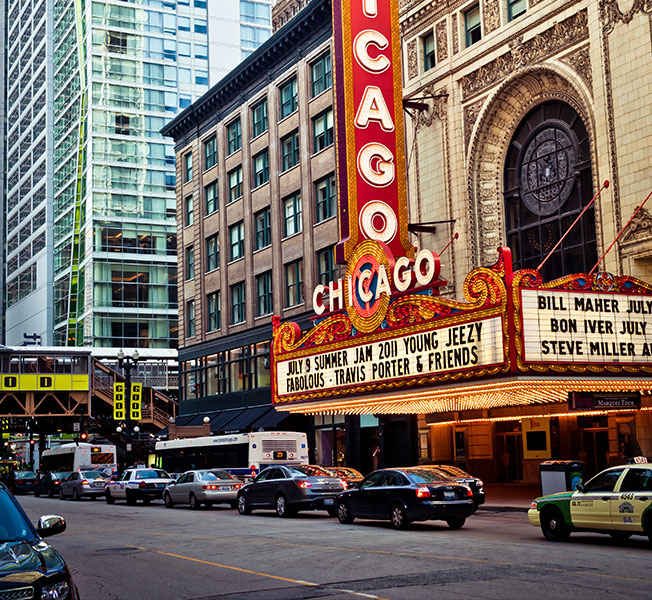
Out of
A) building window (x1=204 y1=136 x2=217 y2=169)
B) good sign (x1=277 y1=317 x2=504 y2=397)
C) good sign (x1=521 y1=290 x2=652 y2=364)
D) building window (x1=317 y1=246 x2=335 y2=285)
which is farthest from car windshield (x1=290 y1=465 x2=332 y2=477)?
building window (x1=204 y1=136 x2=217 y2=169)

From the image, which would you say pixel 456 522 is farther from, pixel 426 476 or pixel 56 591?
pixel 56 591

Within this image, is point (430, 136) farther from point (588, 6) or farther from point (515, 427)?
point (515, 427)

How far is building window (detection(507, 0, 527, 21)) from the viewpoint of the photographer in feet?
110

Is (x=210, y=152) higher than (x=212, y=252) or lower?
higher

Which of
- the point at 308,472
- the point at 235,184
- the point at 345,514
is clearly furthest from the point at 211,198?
the point at 345,514

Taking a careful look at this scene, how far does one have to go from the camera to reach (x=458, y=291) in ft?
117

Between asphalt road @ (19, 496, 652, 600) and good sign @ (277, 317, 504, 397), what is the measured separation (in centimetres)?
433

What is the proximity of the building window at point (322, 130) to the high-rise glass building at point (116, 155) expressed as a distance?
5628cm

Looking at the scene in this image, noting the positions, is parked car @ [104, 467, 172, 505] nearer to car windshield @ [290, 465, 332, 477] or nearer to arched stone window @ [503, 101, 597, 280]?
car windshield @ [290, 465, 332, 477]

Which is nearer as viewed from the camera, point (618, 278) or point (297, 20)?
point (618, 278)

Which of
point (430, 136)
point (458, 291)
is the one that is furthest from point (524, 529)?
point (430, 136)

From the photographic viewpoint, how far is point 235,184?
55.6 meters

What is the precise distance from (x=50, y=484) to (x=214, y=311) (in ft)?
46.1

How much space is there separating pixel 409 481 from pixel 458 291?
1491 cm
